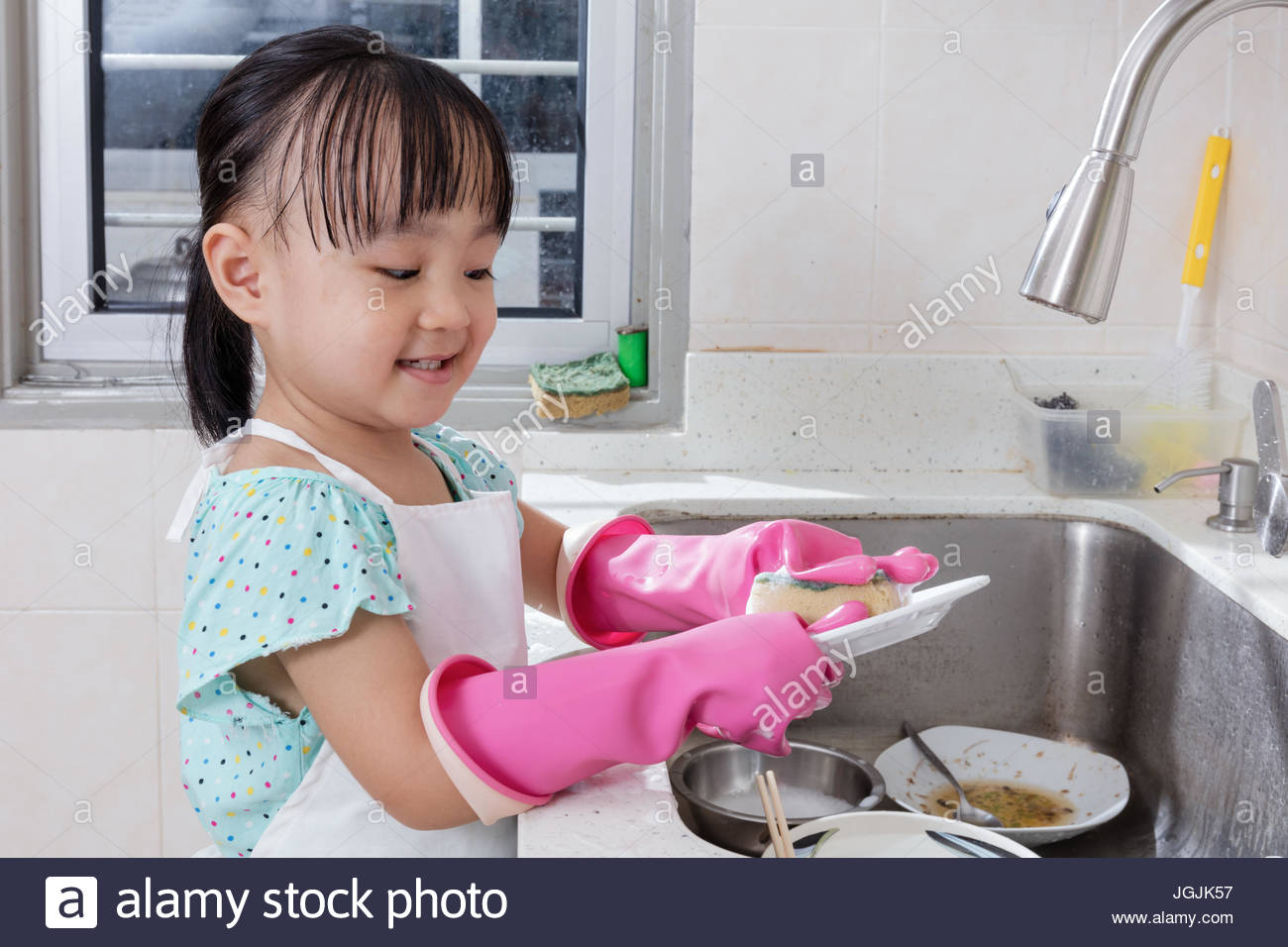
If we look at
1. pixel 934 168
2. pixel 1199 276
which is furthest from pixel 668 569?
pixel 1199 276

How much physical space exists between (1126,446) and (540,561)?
69cm

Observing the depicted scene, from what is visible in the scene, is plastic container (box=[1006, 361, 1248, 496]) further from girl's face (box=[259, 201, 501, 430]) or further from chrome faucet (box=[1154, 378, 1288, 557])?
girl's face (box=[259, 201, 501, 430])

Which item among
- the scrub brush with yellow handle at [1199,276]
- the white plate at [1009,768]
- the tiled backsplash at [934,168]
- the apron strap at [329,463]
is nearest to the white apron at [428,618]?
the apron strap at [329,463]

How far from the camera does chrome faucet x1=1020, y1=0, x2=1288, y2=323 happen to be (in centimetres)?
94

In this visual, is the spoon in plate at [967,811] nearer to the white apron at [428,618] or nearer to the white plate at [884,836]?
the white plate at [884,836]

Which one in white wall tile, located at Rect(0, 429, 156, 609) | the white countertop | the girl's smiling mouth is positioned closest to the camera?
the girl's smiling mouth

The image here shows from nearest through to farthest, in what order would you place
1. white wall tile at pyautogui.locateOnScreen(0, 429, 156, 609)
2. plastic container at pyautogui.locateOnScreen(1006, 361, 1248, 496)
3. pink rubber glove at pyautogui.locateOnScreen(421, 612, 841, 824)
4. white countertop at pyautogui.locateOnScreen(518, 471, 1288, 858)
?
pink rubber glove at pyautogui.locateOnScreen(421, 612, 841, 824) → white countertop at pyautogui.locateOnScreen(518, 471, 1288, 858) → plastic container at pyautogui.locateOnScreen(1006, 361, 1248, 496) → white wall tile at pyautogui.locateOnScreen(0, 429, 156, 609)

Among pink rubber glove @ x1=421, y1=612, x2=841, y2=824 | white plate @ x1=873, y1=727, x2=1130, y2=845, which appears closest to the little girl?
pink rubber glove @ x1=421, y1=612, x2=841, y2=824

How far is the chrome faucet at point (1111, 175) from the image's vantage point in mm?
938

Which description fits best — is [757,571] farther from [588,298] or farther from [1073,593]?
[588,298]

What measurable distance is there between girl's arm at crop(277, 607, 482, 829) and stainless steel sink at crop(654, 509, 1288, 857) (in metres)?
0.44

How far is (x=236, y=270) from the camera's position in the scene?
0.85 meters

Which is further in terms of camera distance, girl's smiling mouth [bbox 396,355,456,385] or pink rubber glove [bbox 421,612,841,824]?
girl's smiling mouth [bbox 396,355,456,385]

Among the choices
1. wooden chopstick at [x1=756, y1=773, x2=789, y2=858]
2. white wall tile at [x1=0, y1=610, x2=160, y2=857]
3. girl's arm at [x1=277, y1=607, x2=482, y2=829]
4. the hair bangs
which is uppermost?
the hair bangs
